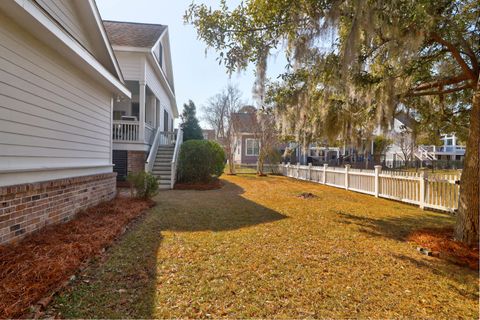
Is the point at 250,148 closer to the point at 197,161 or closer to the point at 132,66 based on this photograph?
the point at 197,161

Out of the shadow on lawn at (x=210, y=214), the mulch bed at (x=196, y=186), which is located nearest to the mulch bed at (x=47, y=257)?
the shadow on lawn at (x=210, y=214)

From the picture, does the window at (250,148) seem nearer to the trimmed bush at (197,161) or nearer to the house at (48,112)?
the trimmed bush at (197,161)

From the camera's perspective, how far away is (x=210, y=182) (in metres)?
11.7

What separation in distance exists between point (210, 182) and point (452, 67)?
9.27 metres

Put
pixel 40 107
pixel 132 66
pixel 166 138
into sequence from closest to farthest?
pixel 40 107 → pixel 132 66 → pixel 166 138

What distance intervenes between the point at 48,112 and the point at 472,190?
7.27 meters

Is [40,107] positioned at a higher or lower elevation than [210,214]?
higher

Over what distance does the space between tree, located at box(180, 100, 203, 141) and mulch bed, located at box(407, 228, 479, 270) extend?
50.4ft

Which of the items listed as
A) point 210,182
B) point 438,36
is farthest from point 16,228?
point 210,182

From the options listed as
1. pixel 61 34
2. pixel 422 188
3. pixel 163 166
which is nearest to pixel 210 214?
pixel 61 34

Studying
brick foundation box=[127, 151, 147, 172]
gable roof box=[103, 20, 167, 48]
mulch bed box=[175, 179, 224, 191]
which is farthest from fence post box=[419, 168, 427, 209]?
gable roof box=[103, 20, 167, 48]

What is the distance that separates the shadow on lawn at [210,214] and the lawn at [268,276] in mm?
80

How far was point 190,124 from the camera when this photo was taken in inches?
734

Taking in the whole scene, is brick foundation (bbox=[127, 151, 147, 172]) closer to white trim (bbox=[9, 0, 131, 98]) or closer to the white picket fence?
white trim (bbox=[9, 0, 131, 98])
